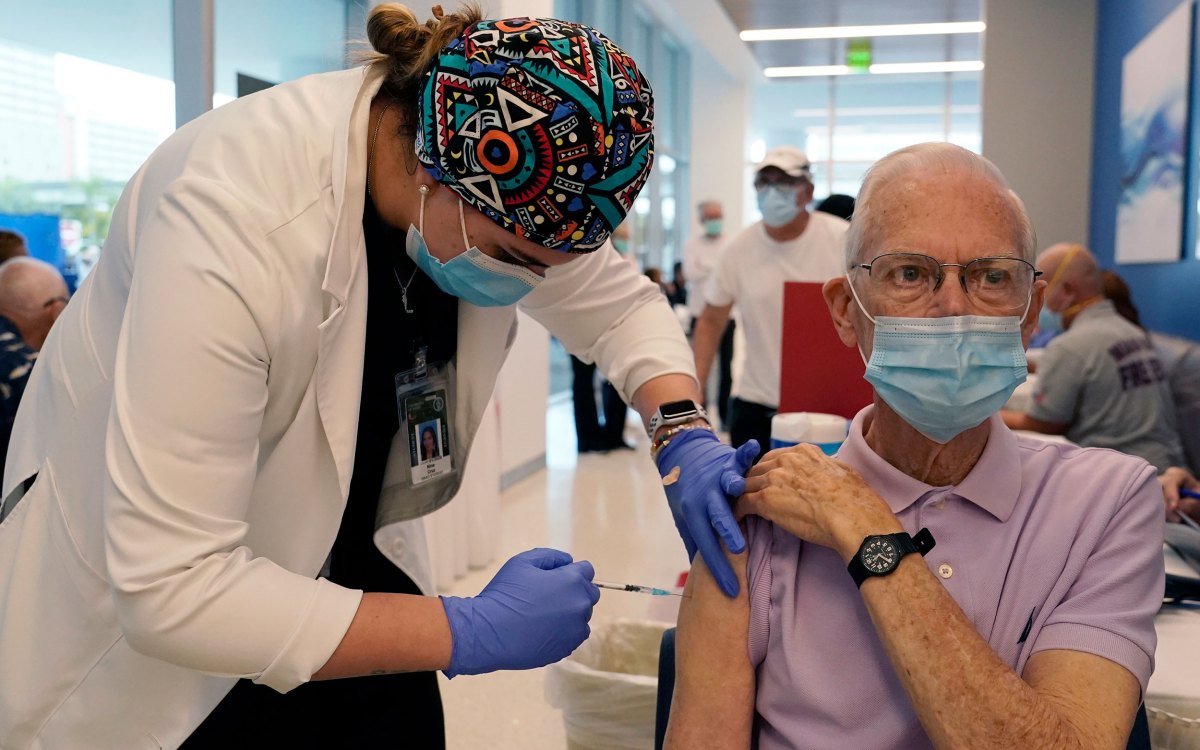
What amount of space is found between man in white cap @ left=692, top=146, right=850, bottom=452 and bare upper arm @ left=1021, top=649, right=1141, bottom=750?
2467 millimetres

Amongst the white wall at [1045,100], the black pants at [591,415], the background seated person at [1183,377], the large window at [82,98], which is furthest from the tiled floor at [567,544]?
the white wall at [1045,100]

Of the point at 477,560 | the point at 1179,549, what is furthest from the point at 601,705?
the point at 477,560

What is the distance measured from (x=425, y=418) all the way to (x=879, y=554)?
65 cm

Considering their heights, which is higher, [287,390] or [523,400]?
[287,390]

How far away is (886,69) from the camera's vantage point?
1182cm

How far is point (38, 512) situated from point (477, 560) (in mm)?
2728

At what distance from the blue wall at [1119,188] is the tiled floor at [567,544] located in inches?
96.8

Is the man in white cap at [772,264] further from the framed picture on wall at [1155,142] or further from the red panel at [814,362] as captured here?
the framed picture on wall at [1155,142]

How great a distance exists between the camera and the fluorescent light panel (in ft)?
36.9

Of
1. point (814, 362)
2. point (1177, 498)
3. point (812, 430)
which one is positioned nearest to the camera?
point (812, 430)

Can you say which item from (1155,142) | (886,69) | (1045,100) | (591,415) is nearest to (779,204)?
(1155,142)

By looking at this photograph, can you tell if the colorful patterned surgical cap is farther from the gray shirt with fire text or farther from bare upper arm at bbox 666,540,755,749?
the gray shirt with fire text

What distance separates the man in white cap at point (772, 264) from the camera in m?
3.62

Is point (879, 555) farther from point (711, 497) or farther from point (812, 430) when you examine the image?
point (812, 430)
